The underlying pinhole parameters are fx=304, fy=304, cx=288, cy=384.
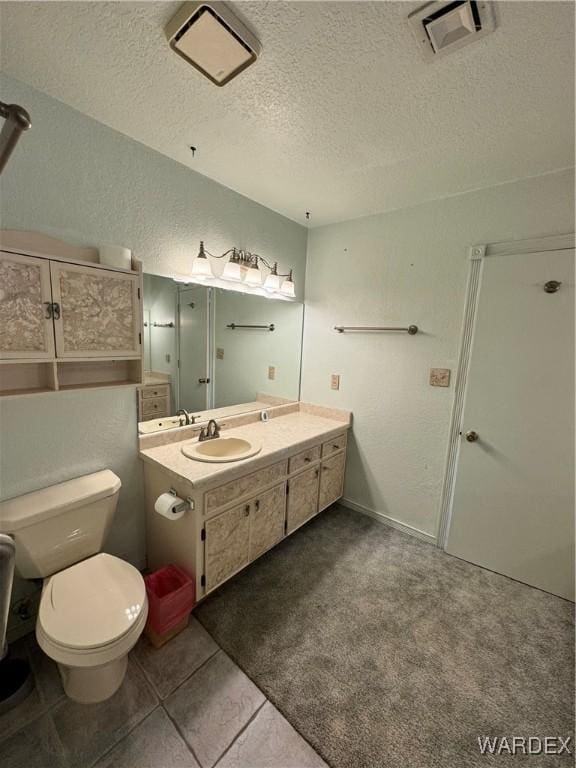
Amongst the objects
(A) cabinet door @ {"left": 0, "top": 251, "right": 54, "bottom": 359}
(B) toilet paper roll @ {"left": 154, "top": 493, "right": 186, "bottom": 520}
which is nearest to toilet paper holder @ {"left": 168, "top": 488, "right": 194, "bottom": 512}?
(B) toilet paper roll @ {"left": 154, "top": 493, "right": 186, "bottom": 520}

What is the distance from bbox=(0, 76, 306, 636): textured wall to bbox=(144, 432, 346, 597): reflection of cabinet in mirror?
0.78 feet

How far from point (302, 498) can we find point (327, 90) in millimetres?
2196

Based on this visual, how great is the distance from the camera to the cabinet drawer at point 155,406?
180 centimetres

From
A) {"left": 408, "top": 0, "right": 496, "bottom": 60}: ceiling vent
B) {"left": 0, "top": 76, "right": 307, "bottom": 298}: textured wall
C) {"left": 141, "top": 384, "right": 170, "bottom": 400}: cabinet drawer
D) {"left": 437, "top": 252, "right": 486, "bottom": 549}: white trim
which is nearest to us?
{"left": 408, "top": 0, "right": 496, "bottom": 60}: ceiling vent

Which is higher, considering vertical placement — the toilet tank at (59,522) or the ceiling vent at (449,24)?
the ceiling vent at (449,24)

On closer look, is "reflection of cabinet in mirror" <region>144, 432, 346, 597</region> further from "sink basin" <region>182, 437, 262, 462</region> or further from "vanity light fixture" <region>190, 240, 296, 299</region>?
"vanity light fixture" <region>190, 240, 296, 299</region>

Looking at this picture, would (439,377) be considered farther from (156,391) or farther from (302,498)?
(156,391)

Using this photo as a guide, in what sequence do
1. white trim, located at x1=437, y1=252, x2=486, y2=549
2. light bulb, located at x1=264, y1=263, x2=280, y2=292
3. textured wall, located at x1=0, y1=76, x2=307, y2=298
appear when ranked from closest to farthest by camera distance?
textured wall, located at x1=0, y1=76, x2=307, y2=298
white trim, located at x1=437, y1=252, x2=486, y2=549
light bulb, located at x1=264, y1=263, x2=280, y2=292

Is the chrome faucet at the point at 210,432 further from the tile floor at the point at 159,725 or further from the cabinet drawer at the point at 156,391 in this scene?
the tile floor at the point at 159,725

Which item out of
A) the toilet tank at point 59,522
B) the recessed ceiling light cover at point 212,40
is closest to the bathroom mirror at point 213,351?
the toilet tank at point 59,522

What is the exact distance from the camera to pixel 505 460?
1.91m

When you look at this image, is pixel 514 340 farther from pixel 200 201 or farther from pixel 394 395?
pixel 200 201

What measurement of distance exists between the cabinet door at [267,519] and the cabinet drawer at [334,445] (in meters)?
0.49

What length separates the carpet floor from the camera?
1.17 meters
